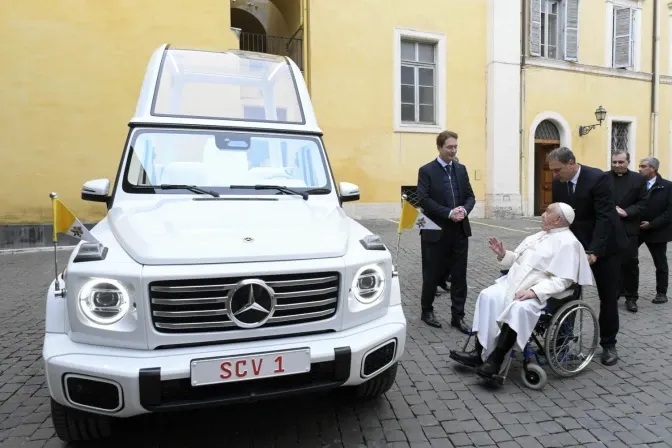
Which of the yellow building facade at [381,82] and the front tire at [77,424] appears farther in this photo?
the yellow building facade at [381,82]

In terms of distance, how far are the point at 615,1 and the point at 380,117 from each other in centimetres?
1046

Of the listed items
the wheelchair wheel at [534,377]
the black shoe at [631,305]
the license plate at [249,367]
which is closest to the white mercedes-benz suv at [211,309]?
the license plate at [249,367]

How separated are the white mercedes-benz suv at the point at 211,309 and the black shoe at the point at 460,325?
193 cm

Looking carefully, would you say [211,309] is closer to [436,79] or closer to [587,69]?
[436,79]

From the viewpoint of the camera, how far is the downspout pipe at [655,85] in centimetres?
1834

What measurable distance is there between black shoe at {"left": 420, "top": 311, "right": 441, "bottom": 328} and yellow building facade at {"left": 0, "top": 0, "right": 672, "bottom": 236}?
9.56 metres

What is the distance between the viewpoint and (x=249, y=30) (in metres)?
18.5

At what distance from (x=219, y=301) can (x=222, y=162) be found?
1.66 meters

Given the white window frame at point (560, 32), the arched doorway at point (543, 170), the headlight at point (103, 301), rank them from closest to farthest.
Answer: the headlight at point (103, 301) → the white window frame at point (560, 32) → the arched doorway at point (543, 170)

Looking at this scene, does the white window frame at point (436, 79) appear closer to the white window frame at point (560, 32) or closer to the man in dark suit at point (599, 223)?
the white window frame at point (560, 32)


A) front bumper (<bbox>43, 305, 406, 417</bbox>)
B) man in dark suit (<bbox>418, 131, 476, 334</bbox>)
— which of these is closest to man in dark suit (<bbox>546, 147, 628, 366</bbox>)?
man in dark suit (<bbox>418, 131, 476, 334</bbox>)

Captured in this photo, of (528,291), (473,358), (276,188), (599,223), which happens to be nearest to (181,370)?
(276,188)

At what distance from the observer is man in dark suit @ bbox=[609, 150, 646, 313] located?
5785mm

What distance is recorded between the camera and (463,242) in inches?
199
